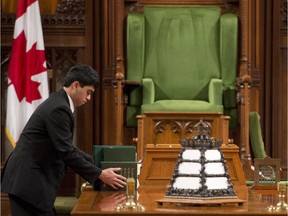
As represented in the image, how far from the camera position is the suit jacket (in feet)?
13.4

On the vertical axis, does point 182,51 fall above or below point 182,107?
above

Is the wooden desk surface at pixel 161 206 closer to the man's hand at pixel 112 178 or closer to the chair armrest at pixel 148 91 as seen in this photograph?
the man's hand at pixel 112 178

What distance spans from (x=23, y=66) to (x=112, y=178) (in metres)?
3.30

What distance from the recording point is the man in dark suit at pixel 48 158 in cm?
408

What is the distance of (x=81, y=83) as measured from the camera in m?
4.16

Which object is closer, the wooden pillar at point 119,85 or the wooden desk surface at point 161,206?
the wooden desk surface at point 161,206

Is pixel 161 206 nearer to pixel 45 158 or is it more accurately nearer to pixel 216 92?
pixel 45 158

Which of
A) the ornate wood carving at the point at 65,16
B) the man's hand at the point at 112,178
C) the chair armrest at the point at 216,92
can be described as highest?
the ornate wood carving at the point at 65,16

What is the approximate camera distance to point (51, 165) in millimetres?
4141

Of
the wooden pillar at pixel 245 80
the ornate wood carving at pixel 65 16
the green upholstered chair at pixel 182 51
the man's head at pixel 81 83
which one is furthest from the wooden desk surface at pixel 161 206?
the ornate wood carving at pixel 65 16

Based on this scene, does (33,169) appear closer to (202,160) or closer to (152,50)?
(202,160)

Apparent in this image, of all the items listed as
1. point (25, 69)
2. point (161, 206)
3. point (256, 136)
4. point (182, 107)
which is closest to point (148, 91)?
point (182, 107)

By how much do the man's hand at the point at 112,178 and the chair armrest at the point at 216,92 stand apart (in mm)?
2968

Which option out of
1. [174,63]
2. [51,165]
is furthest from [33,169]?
[174,63]
